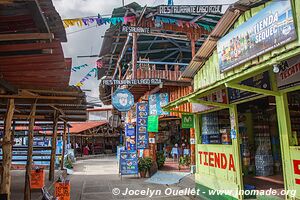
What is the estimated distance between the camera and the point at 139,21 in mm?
13977

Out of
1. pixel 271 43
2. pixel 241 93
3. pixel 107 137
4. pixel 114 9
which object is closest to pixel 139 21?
pixel 114 9

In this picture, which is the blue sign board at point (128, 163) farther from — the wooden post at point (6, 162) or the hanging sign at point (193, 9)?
the hanging sign at point (193, 9)

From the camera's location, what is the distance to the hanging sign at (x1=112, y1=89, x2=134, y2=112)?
12.7 meters

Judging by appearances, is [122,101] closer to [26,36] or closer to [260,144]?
[260,144]

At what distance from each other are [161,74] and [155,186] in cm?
594

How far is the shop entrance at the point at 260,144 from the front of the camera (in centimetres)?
744

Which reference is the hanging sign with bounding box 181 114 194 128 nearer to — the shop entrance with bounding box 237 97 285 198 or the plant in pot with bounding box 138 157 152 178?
the shop entrance with bounding box 237 97 285 198

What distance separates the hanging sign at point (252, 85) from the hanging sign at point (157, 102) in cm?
689

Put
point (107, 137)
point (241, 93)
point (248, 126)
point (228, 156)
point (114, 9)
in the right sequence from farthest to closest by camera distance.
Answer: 1. point (107, 137)
2. point (114, 9)
3. point (248, 126)
4. point (228, 156)
5. point (241, 93)

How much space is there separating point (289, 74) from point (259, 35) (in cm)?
95

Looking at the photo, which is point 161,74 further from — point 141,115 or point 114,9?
point 114,9

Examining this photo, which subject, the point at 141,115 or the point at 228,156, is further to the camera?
the point at 141,115

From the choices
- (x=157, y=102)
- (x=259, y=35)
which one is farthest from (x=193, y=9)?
(x=157, y=102)

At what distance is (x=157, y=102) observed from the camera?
1420 centimetres
